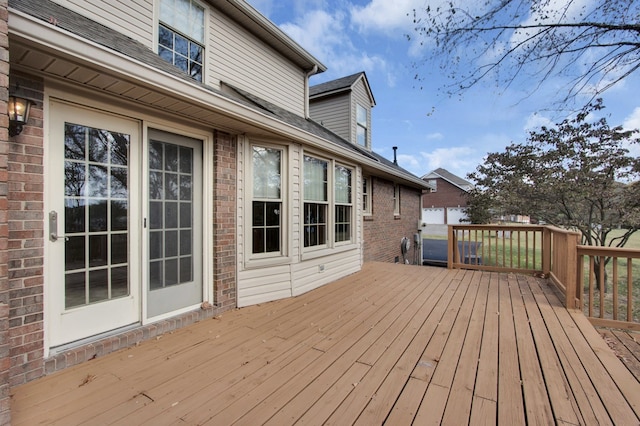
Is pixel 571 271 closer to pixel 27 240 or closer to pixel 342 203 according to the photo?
pixel 342 203

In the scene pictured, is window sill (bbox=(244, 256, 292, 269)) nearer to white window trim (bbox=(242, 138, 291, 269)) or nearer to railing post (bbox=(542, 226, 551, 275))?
white window trim (bbox=(242, 138, 291, 269))

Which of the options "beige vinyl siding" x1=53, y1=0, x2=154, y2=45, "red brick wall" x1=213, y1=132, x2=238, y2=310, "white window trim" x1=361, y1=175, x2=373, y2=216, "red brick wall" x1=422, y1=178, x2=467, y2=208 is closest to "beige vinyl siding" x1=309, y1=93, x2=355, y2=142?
"white window trim" x1=361, y1=175, x2=373, y2=216

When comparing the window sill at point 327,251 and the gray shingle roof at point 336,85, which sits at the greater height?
the gray shingle roof at point 336,85

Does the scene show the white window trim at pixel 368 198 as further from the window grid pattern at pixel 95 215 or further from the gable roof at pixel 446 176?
the gable roof at pixel 446 176

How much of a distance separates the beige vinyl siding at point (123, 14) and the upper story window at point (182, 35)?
20 cm

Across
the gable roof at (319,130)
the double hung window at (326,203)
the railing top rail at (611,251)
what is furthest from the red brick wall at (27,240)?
the railing top rail at (611,251)

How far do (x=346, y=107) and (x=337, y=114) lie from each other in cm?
36

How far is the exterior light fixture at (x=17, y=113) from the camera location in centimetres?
203

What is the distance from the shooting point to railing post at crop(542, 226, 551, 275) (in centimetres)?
542

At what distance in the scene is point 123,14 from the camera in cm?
343

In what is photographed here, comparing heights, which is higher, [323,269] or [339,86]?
[339,86]

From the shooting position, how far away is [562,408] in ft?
6.11

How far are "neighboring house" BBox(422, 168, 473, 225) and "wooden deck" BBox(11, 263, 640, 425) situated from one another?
26.8 m

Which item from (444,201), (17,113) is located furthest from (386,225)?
(444,201)
